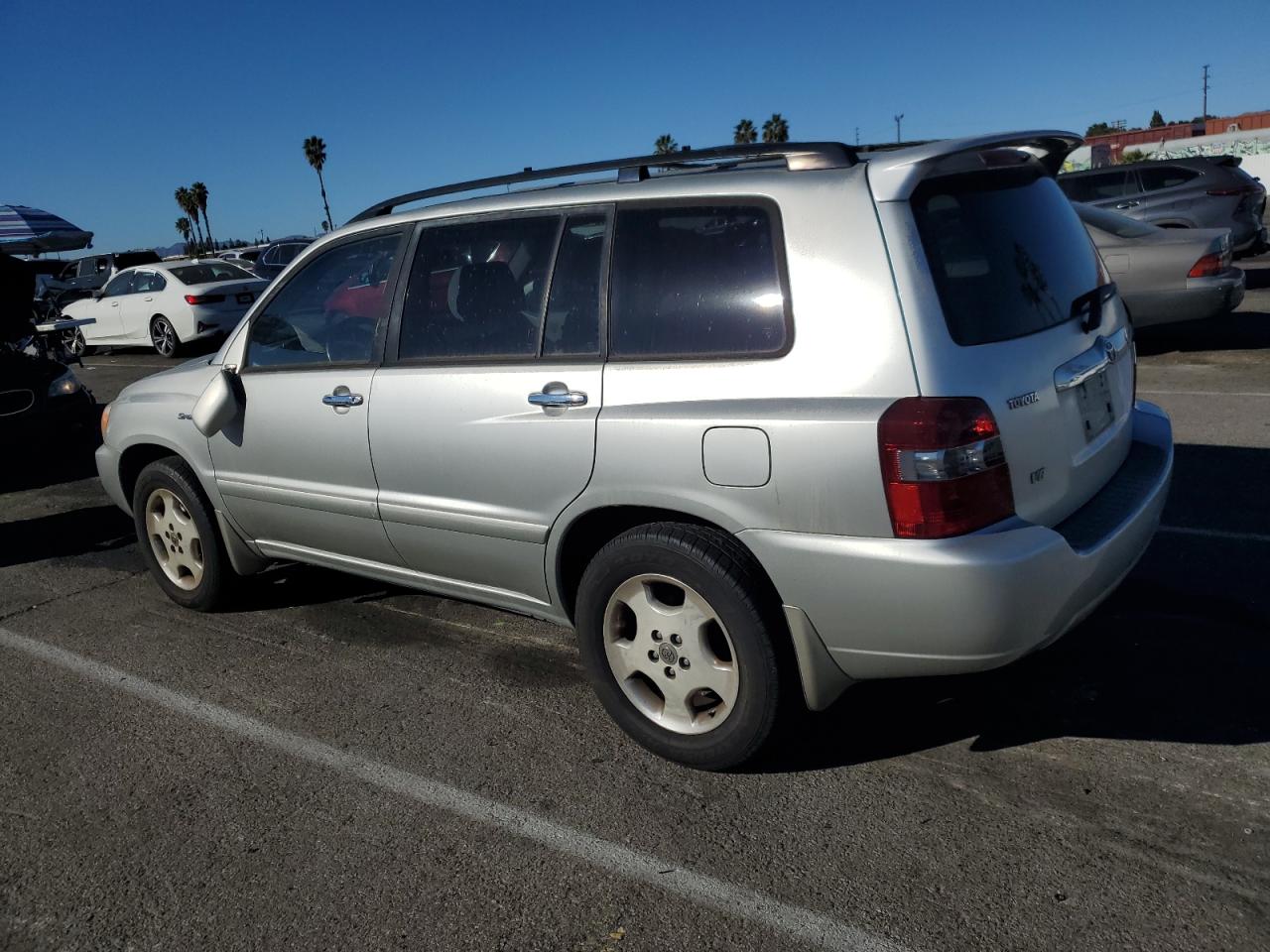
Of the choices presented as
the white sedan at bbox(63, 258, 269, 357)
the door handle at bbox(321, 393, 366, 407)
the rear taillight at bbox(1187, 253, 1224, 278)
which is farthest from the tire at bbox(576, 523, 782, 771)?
the white sedan at bbox(63, 258, 269, 357)

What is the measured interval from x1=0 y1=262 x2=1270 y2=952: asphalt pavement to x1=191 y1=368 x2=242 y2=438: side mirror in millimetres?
969

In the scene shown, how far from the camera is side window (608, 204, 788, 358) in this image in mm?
2990

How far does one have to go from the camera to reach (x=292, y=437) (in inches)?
167

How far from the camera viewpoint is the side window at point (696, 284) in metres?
2.99

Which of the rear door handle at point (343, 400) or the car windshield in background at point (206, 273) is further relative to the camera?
the car windshield in background at point (206, 273)

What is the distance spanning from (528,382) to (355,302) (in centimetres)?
115

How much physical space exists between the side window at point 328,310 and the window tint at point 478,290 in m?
0.21

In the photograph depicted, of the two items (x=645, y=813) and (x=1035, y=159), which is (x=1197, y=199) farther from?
(x=645, y=813)

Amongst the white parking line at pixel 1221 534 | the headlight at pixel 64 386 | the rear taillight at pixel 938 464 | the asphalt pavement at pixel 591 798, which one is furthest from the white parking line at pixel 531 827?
the headlight at pixel 64 386

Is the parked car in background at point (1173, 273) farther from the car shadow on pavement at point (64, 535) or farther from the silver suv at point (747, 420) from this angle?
the car shadow on pavement at point (64, 535)

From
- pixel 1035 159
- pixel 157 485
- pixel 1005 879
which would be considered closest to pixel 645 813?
pixel 1005 879

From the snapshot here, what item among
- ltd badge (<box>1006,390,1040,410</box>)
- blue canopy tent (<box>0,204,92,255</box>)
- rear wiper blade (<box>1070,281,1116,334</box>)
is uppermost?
blue canopy tent (<box>0,204,92,255</box>)

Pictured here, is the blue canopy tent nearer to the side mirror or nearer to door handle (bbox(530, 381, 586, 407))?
the side mirror

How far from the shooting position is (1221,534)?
16.0 feet
